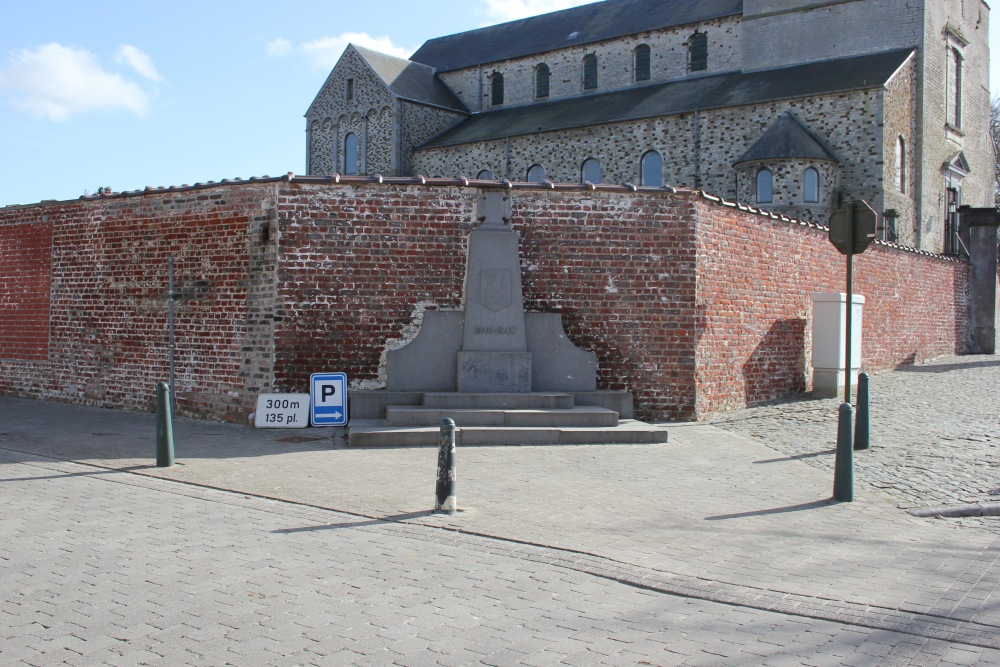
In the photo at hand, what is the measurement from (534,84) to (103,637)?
133ft

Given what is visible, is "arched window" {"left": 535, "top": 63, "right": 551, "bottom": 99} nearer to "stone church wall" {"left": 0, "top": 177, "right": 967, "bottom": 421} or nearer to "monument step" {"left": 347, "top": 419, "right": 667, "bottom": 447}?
"stone church wall" {"left": 0, "top": 177, "right": 967, "bottom": 421}

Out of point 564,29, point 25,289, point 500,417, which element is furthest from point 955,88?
point 25,289

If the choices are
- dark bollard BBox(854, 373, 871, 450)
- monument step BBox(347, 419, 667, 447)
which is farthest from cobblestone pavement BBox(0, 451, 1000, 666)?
dark bollard BBox(854, 373, 871, 450)

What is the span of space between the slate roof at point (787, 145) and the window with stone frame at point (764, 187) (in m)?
0.69

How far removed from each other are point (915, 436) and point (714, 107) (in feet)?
79.0

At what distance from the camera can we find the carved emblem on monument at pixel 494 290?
1244 cm

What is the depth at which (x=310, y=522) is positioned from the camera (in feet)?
23.2

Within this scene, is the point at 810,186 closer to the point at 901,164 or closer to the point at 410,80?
the point at 901,164

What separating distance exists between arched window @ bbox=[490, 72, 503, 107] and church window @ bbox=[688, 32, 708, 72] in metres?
10.3

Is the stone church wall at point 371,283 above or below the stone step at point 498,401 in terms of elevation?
above

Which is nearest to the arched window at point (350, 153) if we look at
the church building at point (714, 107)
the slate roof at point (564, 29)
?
the church building at point (714, 107)

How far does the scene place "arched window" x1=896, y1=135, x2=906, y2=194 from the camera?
31.5 meters

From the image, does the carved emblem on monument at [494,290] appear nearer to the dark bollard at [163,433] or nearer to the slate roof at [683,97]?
the dark bollard at [163,433]

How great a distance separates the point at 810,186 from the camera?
30.5 m
